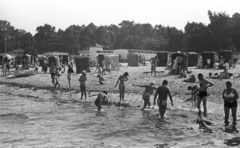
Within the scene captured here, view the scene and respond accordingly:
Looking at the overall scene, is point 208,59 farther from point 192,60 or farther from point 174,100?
point 174,100

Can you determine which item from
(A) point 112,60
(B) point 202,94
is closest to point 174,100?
(B) point 202,94

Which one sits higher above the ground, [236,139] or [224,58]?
[224,58]

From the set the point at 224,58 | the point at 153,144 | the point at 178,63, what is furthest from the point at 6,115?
the point at 224,58

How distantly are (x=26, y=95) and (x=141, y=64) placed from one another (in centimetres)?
2395

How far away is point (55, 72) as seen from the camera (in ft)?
74.4

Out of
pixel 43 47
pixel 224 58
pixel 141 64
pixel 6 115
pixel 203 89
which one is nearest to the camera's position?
pixel 203 89

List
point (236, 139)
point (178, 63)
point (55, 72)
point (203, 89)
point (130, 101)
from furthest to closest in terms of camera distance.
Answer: point (178, 63) < point (55, 72) < point (130, 101) < point (203, 89) < point (236, 139)

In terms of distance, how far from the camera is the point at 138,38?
9644cm

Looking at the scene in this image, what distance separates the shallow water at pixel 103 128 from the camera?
36.2 ft

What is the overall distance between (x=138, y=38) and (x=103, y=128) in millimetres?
84507

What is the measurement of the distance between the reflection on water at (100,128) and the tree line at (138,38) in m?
47.4

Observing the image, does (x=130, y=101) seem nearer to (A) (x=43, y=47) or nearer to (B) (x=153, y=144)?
(B) (x=153, y=144)

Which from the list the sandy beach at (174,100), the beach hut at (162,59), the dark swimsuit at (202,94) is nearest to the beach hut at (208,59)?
the beach hut at (162,59)

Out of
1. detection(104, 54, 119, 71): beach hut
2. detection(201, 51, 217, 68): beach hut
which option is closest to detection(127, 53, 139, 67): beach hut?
detection(104, 54, 119, 71): beach hut
